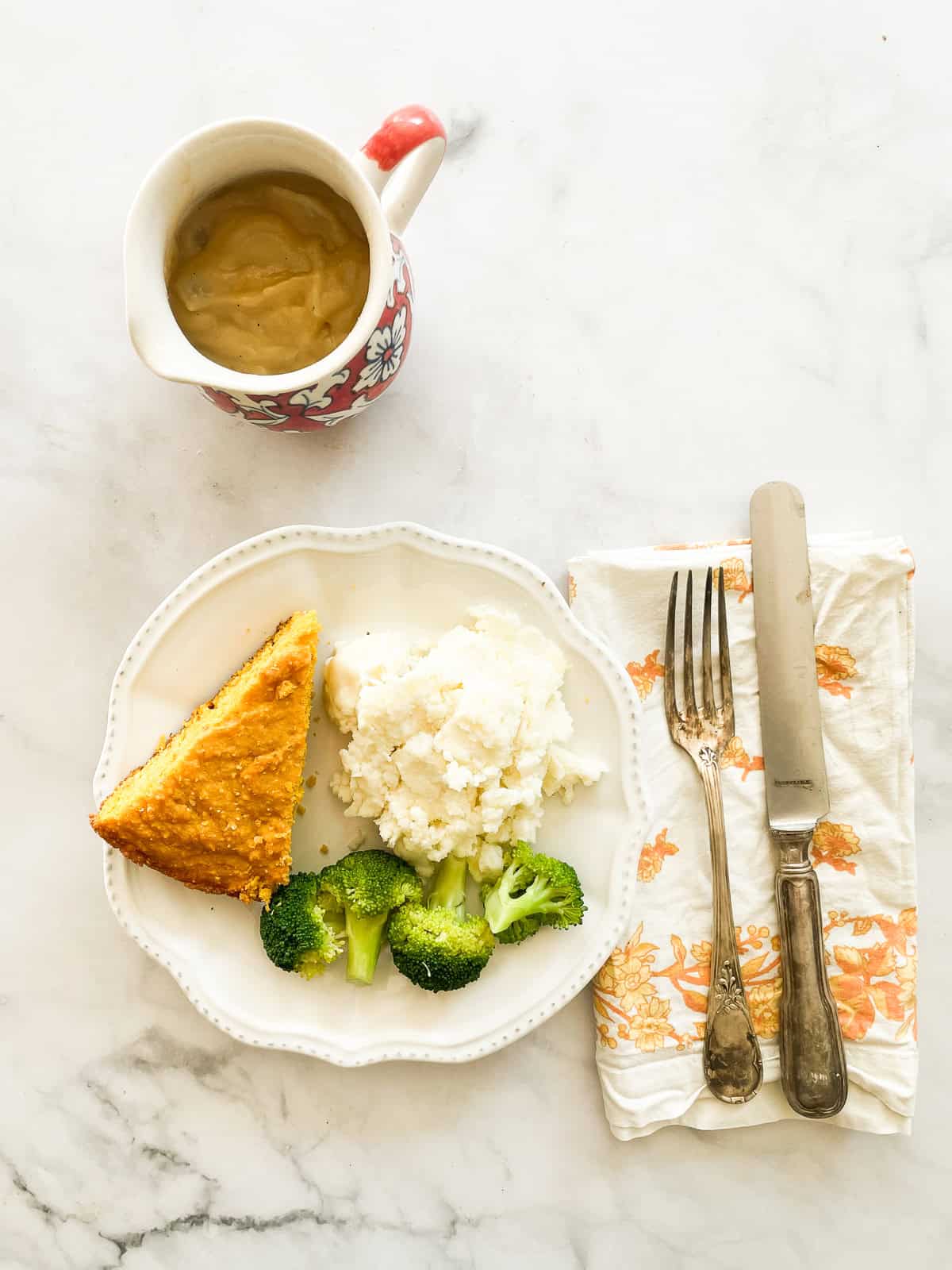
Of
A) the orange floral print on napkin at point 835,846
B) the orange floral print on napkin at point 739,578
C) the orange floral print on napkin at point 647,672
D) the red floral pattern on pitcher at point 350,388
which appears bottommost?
the orange floral print on napkin at point 835,846

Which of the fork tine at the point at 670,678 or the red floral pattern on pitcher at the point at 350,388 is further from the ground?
the red floral pattern on pitcher at the point at 350,388

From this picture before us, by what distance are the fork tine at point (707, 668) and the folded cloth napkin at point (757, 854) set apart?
0.07 m

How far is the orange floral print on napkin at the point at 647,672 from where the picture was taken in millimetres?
2277

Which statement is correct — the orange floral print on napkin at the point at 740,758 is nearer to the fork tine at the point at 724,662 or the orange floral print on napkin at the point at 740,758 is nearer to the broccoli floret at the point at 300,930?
the fork tine at the point at 724,662

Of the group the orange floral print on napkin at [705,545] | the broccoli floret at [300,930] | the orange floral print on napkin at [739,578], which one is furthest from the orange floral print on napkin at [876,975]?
the broccoli floret at [300,930]

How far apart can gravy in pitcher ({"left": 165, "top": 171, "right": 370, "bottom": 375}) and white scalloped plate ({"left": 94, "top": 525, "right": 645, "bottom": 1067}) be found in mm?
443

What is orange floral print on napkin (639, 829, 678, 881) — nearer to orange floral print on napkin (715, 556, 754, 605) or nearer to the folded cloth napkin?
the folded cloth napkin

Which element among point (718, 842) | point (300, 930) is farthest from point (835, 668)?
point (300, 930)

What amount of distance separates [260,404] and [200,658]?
642 mm

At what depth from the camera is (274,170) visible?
1.85m

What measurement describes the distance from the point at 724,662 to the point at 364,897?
3.18ft

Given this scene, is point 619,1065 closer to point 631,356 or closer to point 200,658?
point 200,658

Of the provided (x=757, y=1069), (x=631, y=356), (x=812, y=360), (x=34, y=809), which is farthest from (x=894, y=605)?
(x=34, y=809)

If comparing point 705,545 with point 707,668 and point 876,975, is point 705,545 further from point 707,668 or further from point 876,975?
point 876,975
